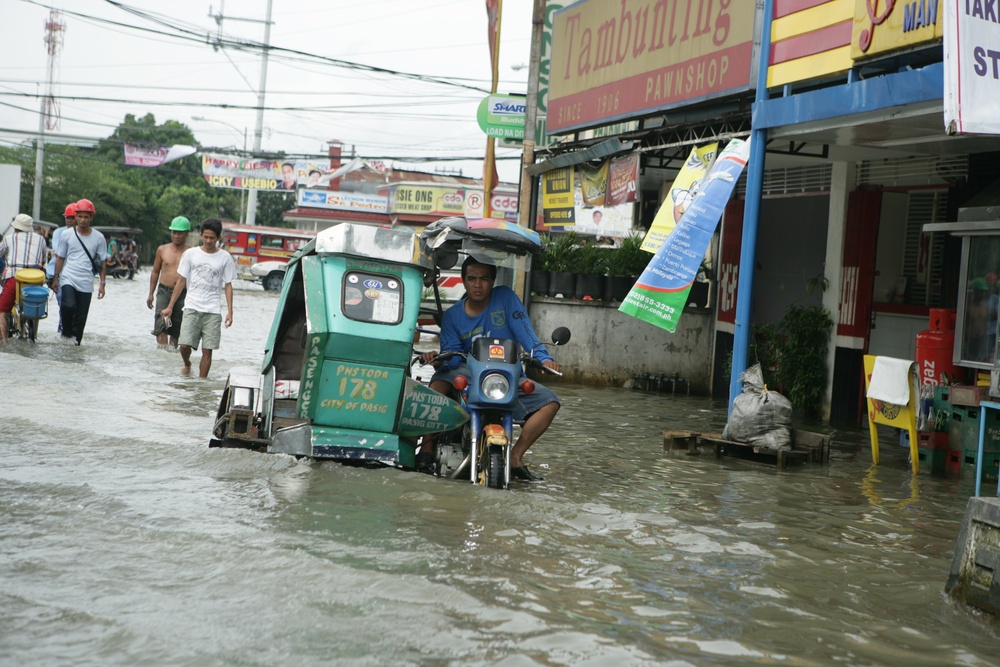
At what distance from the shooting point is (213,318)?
37.8ft

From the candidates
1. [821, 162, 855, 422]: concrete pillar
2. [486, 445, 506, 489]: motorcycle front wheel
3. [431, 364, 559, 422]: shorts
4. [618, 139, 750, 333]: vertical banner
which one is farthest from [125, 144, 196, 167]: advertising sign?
[486, 445, 506, 489]: motorcycle front wheel

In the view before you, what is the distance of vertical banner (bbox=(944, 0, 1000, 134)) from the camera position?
5.62 meters

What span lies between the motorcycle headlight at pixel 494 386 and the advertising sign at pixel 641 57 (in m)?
5.34

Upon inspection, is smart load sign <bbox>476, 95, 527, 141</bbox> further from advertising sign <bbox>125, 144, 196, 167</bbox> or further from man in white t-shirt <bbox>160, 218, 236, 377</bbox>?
advertising sign <bbox>125, 144, 196, 167</bbox>

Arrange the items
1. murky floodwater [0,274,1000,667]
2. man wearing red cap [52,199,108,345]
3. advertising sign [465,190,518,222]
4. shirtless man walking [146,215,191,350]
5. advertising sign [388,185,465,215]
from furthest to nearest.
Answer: advertising sign [388,185,465,215] < advertising sign [465,190,518,222] < man wearing red cap [52,199,108,345] < shirtless man walking [146,215,191,350] < murky floodwater [0,274,1000,667]

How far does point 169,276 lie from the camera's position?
1286 cm

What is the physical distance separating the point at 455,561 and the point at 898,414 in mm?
5036

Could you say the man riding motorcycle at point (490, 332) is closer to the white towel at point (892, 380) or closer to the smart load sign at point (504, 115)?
the white towel at point (892, 380)

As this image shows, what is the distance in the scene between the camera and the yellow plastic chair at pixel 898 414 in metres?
8.45

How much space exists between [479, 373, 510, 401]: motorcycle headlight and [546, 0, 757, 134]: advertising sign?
17.5 ft

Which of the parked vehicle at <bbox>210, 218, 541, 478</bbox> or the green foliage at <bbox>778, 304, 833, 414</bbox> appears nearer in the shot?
the parked vehicle at <bbox>210, 218, 541, 478</bbox>

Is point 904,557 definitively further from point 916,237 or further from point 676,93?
point 676,93

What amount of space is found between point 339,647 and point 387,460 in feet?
8.81

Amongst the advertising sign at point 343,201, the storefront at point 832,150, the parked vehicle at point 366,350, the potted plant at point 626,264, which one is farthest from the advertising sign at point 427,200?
the parked vehicle at point 366,350
